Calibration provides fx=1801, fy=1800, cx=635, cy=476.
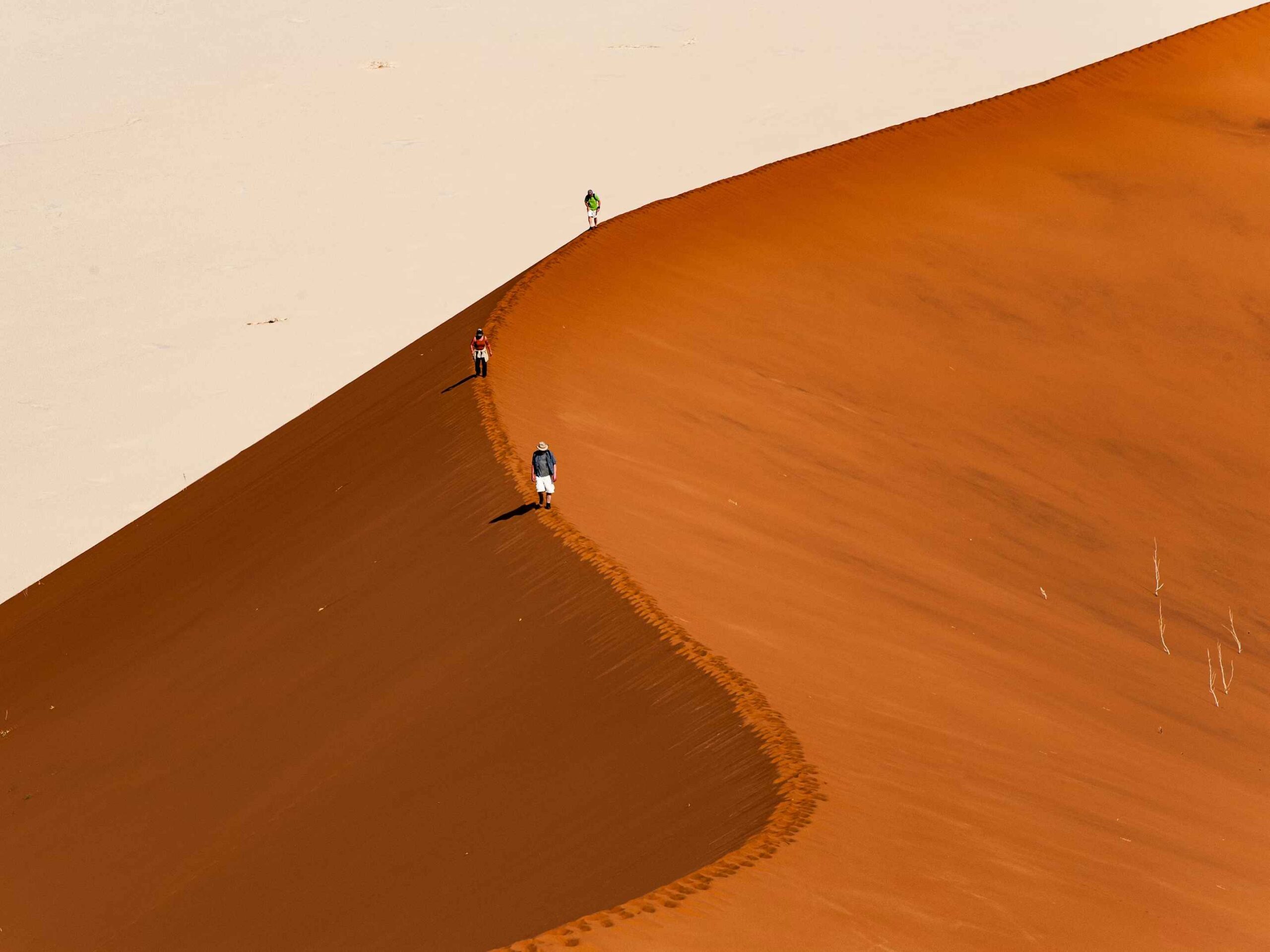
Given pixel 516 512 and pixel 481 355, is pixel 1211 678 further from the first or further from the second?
pixel 481 355

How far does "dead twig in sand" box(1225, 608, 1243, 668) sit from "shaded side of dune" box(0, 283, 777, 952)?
6670 millimetres

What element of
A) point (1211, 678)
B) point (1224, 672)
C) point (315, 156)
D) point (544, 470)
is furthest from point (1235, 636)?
point (315, 156)

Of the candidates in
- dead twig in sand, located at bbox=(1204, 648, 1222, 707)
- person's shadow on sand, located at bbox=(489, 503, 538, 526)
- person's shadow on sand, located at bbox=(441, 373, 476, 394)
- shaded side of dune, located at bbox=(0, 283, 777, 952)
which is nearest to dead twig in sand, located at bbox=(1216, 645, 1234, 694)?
dead twig in sand, located at bbox=(1204, 648, 1222, 707)

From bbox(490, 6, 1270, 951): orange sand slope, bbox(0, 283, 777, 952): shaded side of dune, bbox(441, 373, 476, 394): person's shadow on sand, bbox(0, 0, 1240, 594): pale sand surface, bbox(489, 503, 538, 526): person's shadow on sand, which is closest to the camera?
bbox(490, 6, 1270, 951): orange sand slope

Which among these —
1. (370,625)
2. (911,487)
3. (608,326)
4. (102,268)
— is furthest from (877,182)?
(102,268)

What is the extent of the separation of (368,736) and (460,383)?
Answer: 7.98m

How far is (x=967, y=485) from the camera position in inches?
830

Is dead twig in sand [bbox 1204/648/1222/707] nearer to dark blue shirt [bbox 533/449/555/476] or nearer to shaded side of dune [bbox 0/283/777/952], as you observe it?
shaded side of dune [bbox 0/283/777/952]

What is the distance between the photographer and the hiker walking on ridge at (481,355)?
21422 mm

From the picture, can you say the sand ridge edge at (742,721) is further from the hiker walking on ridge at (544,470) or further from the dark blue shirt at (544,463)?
the dark blue shirt at (544,463)

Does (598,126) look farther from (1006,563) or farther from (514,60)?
(1006,563)

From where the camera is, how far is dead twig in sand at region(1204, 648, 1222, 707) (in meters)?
16.1

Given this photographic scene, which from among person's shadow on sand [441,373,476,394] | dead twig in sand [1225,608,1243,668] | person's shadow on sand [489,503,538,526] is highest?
person's shadow on sand [441,373,476,394]

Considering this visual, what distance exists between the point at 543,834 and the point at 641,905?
7.13ft
